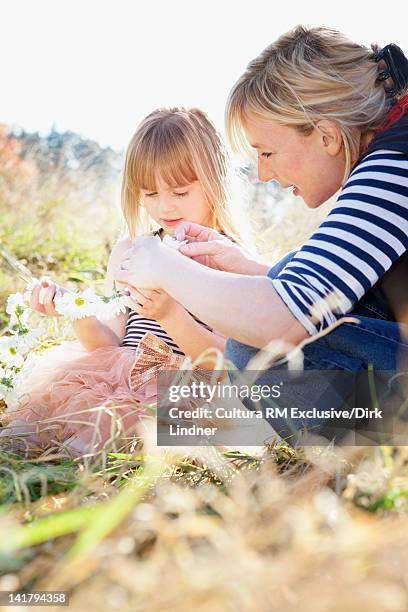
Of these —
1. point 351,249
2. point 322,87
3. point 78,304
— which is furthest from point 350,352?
point 78,304

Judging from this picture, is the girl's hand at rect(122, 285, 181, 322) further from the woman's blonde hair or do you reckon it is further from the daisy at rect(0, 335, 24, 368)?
the woman's blonde hair

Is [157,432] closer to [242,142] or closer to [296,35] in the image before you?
[242,142]

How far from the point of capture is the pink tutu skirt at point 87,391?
1.96 m

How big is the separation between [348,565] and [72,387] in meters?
1.45

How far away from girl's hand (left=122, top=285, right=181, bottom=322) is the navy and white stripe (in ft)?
1.36

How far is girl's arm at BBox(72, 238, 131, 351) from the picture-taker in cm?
240

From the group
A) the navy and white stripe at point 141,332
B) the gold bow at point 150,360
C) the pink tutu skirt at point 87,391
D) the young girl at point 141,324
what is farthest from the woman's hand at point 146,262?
the navy and white stripe at point 141,332

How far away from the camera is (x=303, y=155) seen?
1847mm

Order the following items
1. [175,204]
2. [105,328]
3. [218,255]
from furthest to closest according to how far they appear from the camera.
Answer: [105,328], [175,204], [218,255]

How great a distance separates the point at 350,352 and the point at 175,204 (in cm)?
96

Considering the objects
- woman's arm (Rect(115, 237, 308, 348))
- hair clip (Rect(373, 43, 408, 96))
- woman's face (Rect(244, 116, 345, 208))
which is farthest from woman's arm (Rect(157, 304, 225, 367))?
hair clip (Rect(373, 43, 408, 96))

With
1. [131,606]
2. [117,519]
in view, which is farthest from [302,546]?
[117,519]

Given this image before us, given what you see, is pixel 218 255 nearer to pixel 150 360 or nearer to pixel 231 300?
pixel 150 360

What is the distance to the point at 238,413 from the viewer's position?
209 cm
